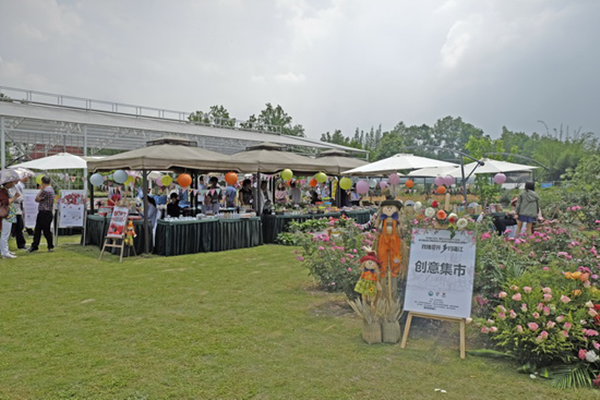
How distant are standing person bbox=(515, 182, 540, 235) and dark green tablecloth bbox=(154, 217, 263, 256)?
19.6ft

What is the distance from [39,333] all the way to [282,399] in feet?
9.54

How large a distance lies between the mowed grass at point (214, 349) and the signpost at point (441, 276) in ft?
1.31

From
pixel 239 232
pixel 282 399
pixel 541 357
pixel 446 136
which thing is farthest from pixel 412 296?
pixel 446 136

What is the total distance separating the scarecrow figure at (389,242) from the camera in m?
4.32

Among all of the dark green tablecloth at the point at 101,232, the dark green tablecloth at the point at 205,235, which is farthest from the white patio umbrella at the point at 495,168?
the dark green tablecloth at the point at 101,232

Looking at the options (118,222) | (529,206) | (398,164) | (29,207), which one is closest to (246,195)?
(398,164)

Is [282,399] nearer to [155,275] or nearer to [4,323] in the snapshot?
[4,323]

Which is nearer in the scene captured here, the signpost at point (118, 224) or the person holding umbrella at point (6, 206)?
the person holding umbrella at point (6, 206)

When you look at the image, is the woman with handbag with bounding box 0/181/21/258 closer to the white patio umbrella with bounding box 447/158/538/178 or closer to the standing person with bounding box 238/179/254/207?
the standing person with bounding box 238/179/254/207

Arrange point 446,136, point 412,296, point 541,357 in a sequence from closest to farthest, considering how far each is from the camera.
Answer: point 541,357
point 412,296
point 446,136

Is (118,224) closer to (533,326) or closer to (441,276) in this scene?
(441,276)

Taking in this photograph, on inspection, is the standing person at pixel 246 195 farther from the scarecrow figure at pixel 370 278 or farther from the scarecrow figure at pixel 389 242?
the scarecrow figure at pixel 370 278

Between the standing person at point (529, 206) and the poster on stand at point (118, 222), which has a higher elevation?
the standing person at point (529, 206)

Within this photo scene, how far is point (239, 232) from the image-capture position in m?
10.2
